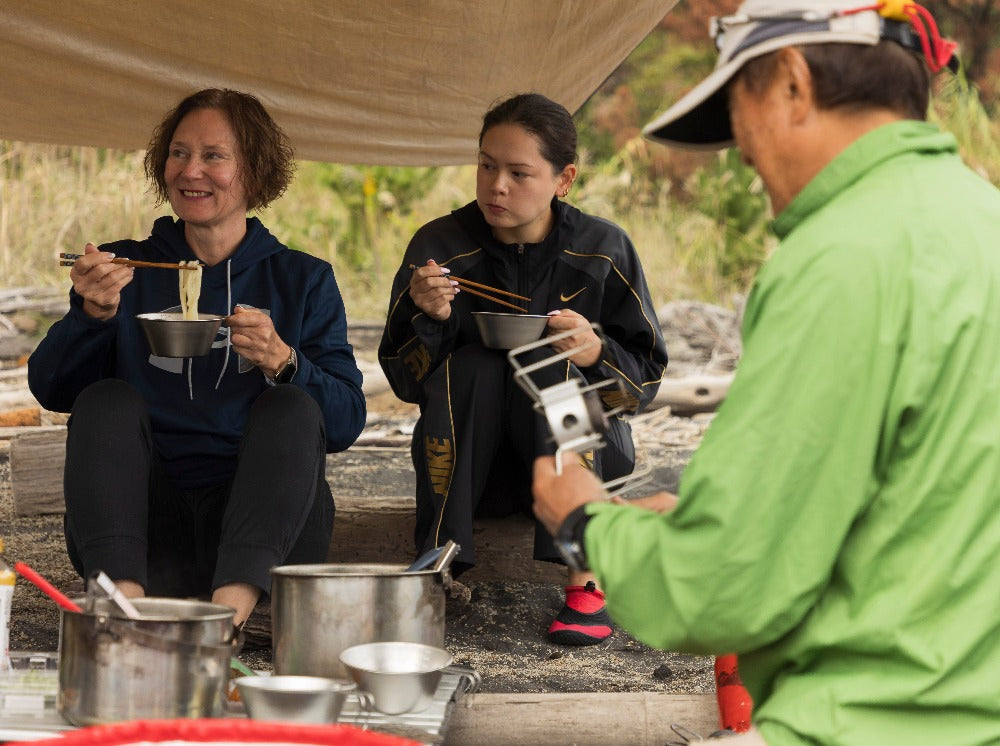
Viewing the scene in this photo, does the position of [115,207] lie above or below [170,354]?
above

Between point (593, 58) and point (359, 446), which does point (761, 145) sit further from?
point (359, 446)

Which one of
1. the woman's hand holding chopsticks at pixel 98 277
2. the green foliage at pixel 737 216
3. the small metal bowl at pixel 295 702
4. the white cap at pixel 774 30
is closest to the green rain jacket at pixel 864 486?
the white cap at pixel 774 30

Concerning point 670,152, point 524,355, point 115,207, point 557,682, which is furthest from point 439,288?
point 670,152

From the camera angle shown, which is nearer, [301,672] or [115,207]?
[301,672]

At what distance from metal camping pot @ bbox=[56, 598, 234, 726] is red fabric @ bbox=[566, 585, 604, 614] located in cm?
169

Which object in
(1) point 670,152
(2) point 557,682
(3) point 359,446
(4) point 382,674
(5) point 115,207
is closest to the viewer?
(4) point 382,674

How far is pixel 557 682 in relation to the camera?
3178 millimetres

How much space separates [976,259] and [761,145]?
0.91 feet

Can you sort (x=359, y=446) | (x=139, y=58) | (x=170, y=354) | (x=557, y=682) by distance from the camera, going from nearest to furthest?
(x=170, y=354) < (x=557, y=682) < (x=139, y=58) < (x=359, y=446)

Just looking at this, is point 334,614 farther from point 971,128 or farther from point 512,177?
point 971,128

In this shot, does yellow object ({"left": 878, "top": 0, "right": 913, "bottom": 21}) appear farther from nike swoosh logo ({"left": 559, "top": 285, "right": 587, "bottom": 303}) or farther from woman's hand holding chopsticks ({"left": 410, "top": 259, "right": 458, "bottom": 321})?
nike swoosh logo ({"left": 559, "top": 285, "right": 587, "bottom": 303})

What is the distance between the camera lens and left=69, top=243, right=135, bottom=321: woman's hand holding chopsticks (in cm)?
299

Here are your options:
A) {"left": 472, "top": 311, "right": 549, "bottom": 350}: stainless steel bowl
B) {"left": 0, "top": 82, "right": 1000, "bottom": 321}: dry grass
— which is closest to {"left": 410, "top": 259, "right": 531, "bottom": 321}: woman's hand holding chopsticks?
{"left": 472, "top": 311, "right": 549, "bottom": 350}: stainless steel bowl

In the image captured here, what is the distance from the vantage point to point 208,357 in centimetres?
329
